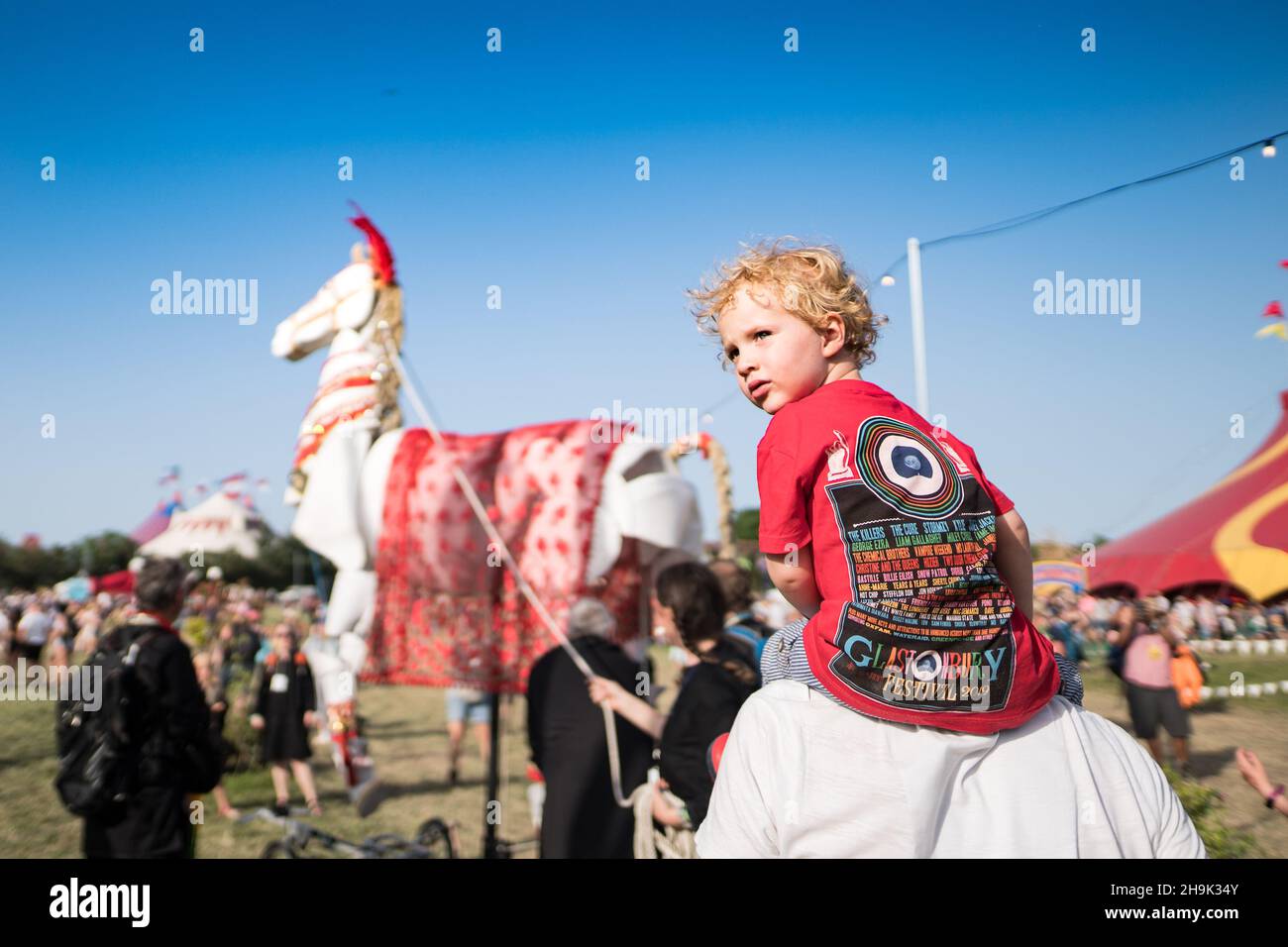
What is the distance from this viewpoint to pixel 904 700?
109 centimetres

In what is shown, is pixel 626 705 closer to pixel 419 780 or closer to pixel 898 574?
pixel 898 574

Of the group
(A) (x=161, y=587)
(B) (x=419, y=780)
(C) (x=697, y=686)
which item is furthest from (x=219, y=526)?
(C) (x=697, y=686)

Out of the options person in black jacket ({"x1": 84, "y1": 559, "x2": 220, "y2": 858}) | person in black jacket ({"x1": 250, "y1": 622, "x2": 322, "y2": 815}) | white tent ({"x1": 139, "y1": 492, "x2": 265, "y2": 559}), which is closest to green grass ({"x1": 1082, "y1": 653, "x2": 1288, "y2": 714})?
person in black jacket ({"x1": 250, "y1": 622, "x2": 322, "y2": 815})

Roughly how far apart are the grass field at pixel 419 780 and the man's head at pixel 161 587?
4.82 ft

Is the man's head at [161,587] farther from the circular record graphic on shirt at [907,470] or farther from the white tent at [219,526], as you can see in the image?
the white tent at [219,526]

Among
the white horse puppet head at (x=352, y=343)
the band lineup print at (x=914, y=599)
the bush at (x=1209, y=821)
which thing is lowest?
the bush at (x=1209, y=821)

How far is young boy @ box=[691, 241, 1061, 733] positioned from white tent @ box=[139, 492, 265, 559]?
31.9 ft

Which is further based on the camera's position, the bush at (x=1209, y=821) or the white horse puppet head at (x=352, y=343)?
the white horse puppet head at (x=352, y=343)

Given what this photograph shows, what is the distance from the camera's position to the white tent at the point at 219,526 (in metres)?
10.1

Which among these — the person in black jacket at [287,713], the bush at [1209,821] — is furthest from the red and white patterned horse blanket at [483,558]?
the bush at [1209,821]

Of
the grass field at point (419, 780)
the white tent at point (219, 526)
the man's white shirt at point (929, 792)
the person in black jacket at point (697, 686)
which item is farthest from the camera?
the white tent at point (219, 526)

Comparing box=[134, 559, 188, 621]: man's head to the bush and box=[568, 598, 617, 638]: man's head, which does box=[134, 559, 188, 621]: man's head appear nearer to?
box=[568, 598, 617, 638]: man's head

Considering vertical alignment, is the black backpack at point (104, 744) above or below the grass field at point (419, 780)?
above

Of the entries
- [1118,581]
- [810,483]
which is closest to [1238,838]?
[810,483]
